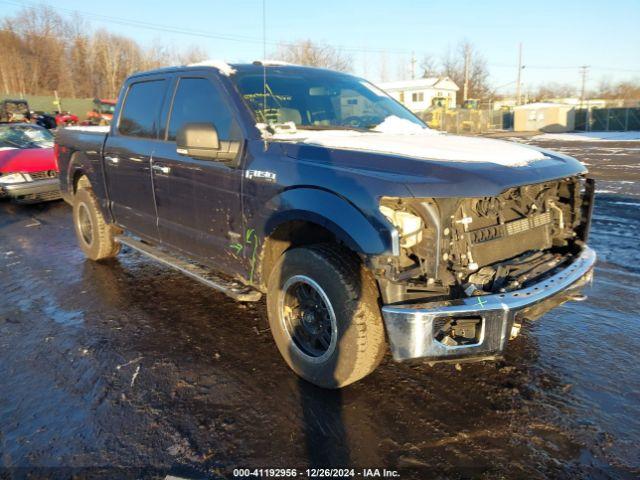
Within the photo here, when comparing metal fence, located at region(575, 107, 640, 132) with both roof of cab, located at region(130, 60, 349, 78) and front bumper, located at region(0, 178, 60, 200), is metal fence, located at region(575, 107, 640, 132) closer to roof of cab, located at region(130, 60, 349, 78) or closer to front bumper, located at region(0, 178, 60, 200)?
front bumper, located at region(0, 178, 60, 200)


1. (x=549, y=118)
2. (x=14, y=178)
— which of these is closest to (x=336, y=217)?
(x=14, y=178)

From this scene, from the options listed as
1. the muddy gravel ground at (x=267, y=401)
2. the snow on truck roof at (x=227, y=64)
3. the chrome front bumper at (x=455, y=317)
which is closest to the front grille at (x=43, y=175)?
the muddy gravel ground at (x=267, y=401)

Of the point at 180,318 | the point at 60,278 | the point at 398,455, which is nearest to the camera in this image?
the point at 398,455

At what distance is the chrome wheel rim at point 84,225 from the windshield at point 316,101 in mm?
3268

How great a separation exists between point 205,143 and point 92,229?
10.3ft

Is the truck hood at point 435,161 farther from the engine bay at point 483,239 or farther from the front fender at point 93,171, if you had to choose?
the front fender at point 93,171

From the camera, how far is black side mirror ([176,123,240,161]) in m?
3.19

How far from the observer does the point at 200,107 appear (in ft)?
12.5

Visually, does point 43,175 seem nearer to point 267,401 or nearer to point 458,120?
point 267,401

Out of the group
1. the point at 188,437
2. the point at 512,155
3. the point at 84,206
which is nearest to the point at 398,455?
the point at 188,437

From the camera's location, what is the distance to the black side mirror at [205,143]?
3.19 m

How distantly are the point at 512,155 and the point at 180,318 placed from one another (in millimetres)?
2968

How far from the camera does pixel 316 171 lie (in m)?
2.81

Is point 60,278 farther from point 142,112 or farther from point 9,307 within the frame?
point 142,112
